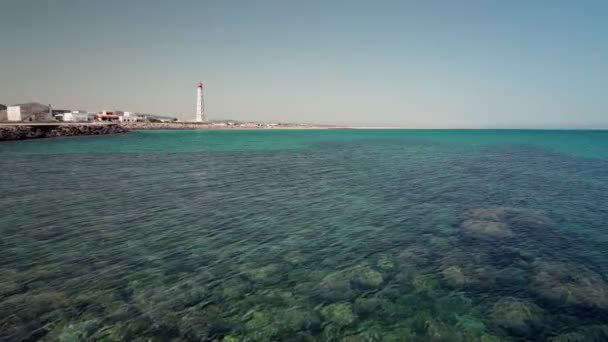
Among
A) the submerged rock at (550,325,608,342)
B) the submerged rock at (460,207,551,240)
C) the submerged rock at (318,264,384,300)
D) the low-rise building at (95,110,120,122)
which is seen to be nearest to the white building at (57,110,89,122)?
the low-rise building at (95,110,120,122)

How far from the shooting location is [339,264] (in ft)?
45.1

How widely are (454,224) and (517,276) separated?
6760 mm

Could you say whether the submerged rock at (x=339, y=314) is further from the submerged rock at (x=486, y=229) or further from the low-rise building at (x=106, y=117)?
the low-rise building at (x=106, y=117)

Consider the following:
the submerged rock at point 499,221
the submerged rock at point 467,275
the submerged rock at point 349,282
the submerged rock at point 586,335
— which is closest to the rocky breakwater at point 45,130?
the submerged rock at point 349,282

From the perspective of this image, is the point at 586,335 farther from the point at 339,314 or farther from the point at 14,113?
the point at 14,113

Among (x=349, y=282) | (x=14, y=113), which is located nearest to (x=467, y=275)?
(x=349, y=282)

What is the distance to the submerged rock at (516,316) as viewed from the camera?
31.8ft

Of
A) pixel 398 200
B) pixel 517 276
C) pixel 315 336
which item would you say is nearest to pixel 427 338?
pixel 315 336

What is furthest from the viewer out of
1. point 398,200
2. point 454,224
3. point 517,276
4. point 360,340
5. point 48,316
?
point 398,200

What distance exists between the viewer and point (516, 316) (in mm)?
10234

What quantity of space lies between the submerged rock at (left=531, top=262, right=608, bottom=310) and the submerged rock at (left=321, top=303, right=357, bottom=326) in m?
6.76

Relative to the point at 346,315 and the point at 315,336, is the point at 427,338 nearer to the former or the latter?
the point at 346,315

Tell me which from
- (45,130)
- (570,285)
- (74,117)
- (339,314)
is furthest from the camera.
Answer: (74,117)

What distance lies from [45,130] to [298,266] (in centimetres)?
11169
